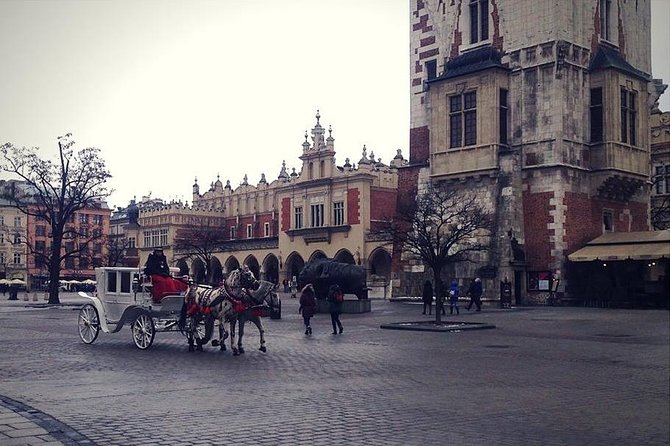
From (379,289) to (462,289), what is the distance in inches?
837

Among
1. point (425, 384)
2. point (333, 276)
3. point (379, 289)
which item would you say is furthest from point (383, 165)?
point (425, 384)

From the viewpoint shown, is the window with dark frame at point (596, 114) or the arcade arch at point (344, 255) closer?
the window with dark frame at point (596, 114)

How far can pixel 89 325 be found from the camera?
19000 millimetres

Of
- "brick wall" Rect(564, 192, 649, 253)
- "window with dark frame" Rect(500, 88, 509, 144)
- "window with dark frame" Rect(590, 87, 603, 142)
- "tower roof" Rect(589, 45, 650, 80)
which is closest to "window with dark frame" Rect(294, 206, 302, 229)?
"window with dark frame" Rect(500, 88, 509, 144)

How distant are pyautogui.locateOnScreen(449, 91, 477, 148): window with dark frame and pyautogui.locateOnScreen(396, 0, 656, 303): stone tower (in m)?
0.05

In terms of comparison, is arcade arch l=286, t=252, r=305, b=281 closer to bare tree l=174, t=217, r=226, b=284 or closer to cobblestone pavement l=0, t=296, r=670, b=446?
bare tree l=174, t=217, r=226, b=284

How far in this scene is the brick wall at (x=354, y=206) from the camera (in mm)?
66375

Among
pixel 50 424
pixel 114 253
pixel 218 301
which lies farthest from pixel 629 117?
pixel 114 253

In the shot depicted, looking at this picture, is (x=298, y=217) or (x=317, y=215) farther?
(x=298, y=217)

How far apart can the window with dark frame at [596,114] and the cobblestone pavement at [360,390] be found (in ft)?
69.5

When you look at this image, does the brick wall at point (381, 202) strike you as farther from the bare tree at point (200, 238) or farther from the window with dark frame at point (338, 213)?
the bare tree at point (200, 238)

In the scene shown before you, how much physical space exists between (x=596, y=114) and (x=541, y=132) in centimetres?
330

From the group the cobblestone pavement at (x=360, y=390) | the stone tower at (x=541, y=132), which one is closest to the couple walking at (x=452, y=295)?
the stone tower at (x=541, y=132)

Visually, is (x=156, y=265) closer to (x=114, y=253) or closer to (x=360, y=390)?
(x=360, y=390)
